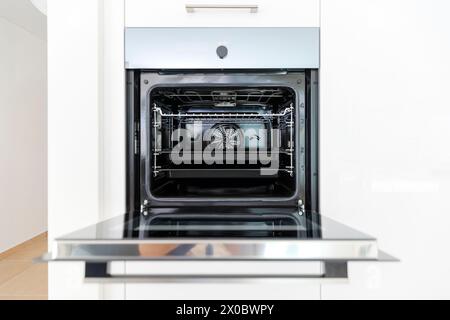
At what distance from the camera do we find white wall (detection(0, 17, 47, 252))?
11.6 ft

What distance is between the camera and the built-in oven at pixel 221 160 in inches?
27.0

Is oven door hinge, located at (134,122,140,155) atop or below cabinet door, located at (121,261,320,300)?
atop

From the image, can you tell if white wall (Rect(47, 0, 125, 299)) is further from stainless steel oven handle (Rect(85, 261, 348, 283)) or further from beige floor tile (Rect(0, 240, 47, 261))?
beige floor tile (Rect(0, 240, 47, 261))

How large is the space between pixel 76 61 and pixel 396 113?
0.97 m

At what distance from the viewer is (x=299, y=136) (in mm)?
1077

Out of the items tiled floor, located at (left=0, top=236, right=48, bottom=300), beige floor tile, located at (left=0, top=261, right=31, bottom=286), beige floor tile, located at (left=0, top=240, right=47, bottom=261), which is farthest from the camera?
beige floor tile, located at (left=0, top=240, right=47, bottom=261)

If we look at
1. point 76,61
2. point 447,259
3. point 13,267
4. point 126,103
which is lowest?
point 13,267

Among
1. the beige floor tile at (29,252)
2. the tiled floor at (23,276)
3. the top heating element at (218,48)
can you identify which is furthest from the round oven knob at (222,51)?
the beige floor tile at (29,252)

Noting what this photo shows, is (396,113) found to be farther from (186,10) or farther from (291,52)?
(186,10)

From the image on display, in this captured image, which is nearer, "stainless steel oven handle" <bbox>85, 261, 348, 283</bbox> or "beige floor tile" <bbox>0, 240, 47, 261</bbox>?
"stainless steel oven handle" <bbox>85, 261, 348, 283</bbox>

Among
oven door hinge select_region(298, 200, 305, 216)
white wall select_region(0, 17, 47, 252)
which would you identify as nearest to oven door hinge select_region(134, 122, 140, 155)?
oven door hinge select_region(298, 200, 305, 216)

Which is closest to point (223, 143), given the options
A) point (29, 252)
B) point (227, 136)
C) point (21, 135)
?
point (227, 136)

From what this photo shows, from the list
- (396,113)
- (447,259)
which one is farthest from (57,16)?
(447,259)

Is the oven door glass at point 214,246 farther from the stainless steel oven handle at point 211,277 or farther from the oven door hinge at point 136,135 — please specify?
the oven door hinge at point 136,135
